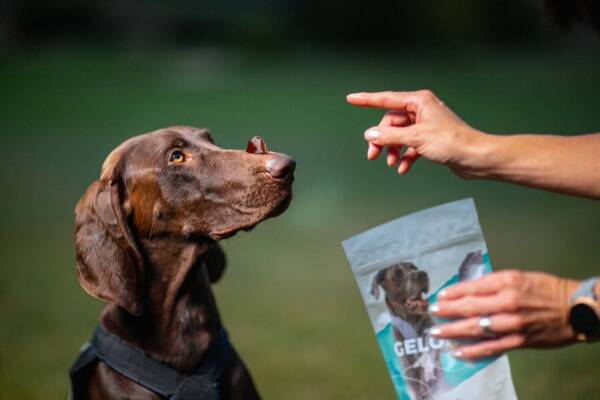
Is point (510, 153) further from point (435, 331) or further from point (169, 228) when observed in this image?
point (169, 228)

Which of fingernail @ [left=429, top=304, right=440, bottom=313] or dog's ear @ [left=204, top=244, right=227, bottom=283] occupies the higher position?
dog's ear @ [left=204, top=244, right=227, bottom=283]

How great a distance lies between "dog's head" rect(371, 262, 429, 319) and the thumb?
10.6 inches

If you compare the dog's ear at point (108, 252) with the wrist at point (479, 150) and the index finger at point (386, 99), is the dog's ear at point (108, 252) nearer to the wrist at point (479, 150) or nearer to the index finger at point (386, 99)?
the index finger at point (386, 99)

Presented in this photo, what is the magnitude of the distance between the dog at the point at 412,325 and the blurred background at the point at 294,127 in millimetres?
397

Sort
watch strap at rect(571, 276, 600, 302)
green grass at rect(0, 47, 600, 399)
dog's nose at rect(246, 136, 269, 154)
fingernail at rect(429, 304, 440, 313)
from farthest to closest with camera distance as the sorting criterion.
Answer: green grass at rect(0, 47, 600, 399) → dog's nose at rect(246, 136, 269, 154) → fingernail at rect(429, 304, 440, 313) → watch strap at rect(571, 276, 600, 302)

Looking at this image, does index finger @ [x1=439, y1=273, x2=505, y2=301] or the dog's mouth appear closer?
index finger @ [x1=439, y1=273, x2=505, y2=301]

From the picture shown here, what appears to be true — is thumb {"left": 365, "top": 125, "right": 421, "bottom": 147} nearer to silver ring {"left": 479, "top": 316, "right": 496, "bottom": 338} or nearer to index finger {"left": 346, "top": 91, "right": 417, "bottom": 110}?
index finger {"left": 346, "top": 91, "right": 417, "bottom": 110}

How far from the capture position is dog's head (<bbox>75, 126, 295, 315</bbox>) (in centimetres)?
181

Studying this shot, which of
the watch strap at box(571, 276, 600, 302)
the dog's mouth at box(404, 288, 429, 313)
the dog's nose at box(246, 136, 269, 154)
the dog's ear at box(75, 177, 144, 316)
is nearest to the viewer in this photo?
the watch strap at box(571, 276, 600, 302)

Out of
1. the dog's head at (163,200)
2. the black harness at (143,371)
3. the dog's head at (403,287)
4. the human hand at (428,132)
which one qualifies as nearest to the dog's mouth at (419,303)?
the dog's head at (403,287)

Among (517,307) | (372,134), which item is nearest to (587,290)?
(517,307)

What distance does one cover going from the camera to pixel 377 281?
170 centimetres

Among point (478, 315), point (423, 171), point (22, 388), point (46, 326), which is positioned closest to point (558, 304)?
point (478, 315)

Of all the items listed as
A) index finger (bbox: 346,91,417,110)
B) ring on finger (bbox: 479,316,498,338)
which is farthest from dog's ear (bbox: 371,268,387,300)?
index finger (bbox: 346,91,417,110)
